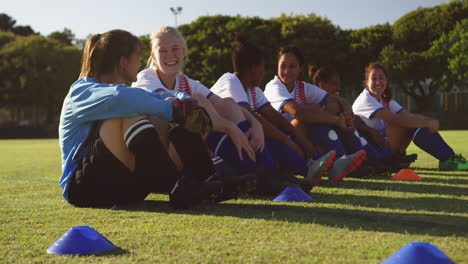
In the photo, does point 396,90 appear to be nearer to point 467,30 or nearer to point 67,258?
point 467,30

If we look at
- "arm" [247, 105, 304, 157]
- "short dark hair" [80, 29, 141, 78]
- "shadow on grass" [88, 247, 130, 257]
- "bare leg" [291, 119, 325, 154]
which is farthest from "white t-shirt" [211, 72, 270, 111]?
"shadow on grass" [88, 247, 130, 257]

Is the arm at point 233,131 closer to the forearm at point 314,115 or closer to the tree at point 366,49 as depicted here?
the forearm at point 314,115

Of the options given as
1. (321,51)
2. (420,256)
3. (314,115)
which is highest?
(321,51)

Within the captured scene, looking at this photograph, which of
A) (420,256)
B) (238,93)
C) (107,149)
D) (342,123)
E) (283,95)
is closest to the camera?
(420,256)

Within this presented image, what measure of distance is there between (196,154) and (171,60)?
125 cm

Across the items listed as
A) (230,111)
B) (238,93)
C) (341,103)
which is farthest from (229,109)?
(341,103)

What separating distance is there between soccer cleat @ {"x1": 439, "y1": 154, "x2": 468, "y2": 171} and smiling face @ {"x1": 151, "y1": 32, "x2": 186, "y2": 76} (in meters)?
3.97

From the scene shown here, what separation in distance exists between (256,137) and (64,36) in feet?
231

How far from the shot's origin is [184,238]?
253 cm

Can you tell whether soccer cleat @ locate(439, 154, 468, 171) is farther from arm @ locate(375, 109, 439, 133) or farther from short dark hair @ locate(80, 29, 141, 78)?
short dark hair @ locate(80, 29, 141, 78)

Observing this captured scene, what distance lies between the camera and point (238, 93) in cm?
454

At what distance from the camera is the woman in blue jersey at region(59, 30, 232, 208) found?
3.10 m

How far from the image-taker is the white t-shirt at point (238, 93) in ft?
14.8

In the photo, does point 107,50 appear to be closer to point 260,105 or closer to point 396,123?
point 260,105
